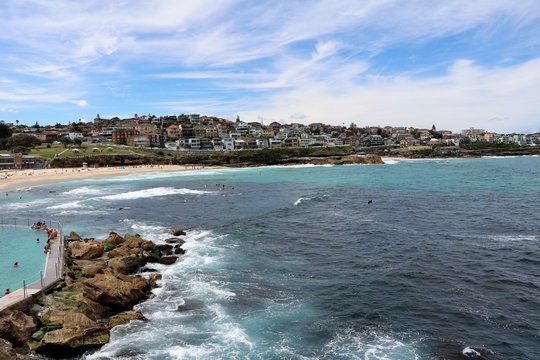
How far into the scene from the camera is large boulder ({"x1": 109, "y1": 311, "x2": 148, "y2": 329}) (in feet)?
57.6

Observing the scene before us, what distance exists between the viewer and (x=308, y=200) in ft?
167

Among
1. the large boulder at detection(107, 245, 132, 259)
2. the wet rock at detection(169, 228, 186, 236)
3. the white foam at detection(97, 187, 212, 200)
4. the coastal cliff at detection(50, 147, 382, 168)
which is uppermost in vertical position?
the coastal cliff at detection(50, 147, 382, 168)

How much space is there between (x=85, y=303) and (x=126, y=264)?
5625 millimetres

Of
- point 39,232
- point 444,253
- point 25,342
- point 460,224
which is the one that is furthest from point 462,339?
point 39,232

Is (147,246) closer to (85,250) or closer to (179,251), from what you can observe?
(179,251)

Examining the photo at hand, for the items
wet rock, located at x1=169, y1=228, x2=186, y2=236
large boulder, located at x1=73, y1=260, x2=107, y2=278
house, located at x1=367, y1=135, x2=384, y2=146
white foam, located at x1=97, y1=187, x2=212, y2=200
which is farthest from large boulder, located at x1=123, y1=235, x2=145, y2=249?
→ house, located at x1=367, y1=135, x2=384, y2=146

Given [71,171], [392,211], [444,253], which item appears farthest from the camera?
[71,171]

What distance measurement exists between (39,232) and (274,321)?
71.9 feet

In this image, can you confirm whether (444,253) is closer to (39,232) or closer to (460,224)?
(460,224)

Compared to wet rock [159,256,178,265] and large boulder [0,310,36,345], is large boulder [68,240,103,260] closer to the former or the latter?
wet rock [159,256,178,265]

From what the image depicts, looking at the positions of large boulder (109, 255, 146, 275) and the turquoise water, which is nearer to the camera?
the turquoise water

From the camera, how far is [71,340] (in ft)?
49.9

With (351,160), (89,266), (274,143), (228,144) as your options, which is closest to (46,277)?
(89,266)

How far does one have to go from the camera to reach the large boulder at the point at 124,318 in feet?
57.6
